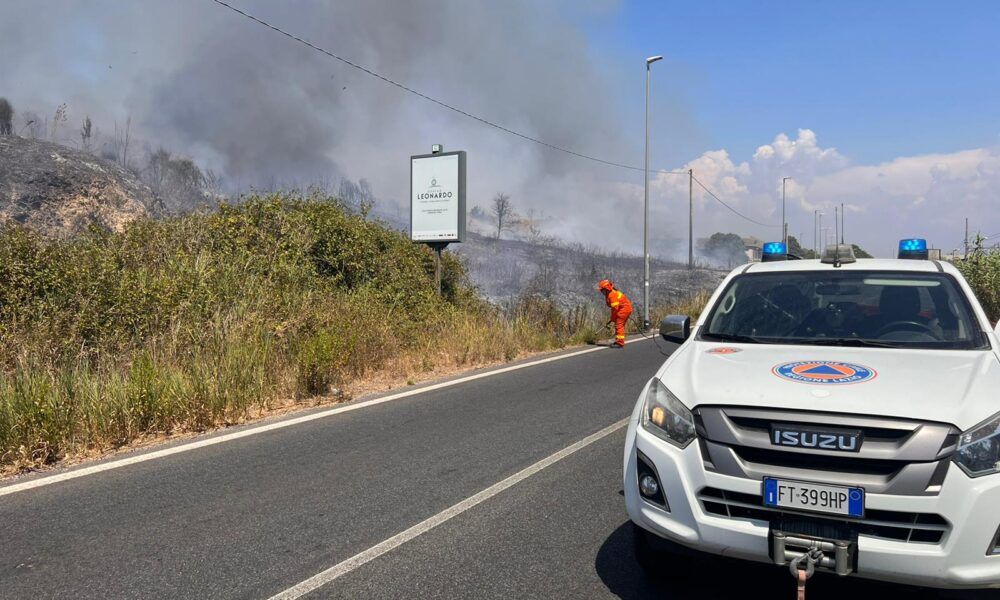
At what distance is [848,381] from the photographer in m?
2.89

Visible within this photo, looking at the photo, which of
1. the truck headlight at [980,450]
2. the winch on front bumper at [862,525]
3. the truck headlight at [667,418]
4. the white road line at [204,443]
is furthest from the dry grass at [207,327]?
the truck headlight at [980,450]

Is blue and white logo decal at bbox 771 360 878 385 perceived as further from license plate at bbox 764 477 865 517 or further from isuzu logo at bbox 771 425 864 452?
license plate at bbox 764 477 865 517

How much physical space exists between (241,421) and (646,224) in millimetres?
17610

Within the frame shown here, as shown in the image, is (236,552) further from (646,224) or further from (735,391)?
(646,224)

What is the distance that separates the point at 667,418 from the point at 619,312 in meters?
11.1

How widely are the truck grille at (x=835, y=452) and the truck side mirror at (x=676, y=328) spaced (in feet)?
5.28

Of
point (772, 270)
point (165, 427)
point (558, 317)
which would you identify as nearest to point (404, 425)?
point (165, 427)

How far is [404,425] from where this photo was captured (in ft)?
21.6

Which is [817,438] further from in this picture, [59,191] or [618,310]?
[59,191]

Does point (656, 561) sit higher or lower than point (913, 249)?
lower

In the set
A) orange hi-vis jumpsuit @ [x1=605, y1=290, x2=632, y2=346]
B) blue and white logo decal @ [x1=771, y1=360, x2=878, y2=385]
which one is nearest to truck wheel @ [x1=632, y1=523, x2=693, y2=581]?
blue and white logo decal @ [x1=771, y1=360, x2=878, y2=385]

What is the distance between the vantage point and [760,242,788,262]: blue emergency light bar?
17.0 ft

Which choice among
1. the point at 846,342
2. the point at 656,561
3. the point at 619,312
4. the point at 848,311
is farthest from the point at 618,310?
the point at 656,561

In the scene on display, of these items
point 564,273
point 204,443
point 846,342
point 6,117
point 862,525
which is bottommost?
point 204,443
